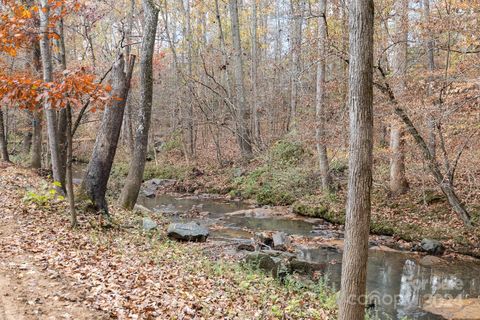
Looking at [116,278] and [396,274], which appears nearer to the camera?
[116,278]

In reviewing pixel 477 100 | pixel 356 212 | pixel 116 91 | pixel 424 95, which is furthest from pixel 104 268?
pixel 424 95

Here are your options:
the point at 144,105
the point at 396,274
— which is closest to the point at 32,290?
the point at 144,105

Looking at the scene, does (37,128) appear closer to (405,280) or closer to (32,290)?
(32,290)

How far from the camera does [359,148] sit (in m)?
5.21

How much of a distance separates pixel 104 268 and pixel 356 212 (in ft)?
13.6

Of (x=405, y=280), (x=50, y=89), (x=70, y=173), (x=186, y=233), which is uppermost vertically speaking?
(x=50, y=89)

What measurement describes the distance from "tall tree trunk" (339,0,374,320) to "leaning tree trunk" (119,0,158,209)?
332 inches

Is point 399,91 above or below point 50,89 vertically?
above

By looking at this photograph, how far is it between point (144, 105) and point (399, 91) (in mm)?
7803

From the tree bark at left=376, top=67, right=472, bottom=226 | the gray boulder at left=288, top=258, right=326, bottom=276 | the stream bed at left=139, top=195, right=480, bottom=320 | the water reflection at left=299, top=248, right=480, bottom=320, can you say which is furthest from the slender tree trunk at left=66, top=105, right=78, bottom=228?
the tree bark at left=376, top=67, right=472, bottom=226

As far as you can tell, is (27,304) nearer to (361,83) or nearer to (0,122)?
(361,83)

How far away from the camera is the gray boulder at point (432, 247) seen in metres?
11.6

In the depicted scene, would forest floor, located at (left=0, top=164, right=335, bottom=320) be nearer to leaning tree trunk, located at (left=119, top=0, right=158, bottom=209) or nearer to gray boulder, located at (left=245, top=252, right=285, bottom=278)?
gray boulder, located at (left=245, top=252, right=285, bottom=278)

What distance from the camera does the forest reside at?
566 cm
